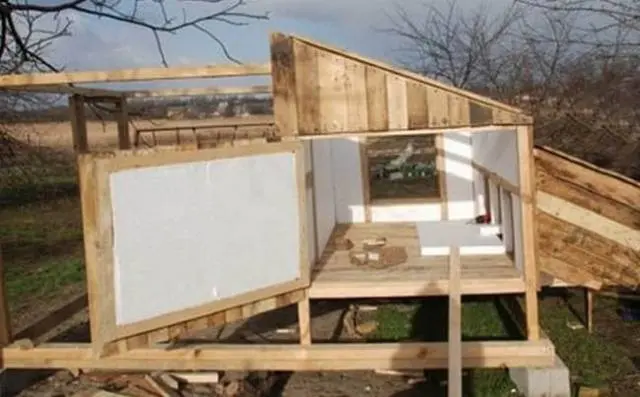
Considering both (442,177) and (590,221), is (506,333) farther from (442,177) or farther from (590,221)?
(442,177)

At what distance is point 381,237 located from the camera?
9.15 m

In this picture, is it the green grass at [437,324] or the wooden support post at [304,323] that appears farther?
the green grass at [437,324]

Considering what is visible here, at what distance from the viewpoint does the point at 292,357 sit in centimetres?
596

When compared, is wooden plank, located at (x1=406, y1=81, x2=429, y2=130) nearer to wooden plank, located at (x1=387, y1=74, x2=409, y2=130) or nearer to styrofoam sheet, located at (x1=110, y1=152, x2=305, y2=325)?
wooden plank, located at (x1=387, y1=74, x2=409, y2=130)

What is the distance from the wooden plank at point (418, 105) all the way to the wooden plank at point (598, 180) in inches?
60.8

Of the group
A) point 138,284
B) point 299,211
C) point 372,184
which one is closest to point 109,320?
point 138,284

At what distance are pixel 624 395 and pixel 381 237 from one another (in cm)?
410

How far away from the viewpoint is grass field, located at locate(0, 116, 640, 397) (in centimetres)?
592

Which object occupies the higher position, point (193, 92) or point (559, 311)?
point (193, 92)

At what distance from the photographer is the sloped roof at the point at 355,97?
5.62 metres

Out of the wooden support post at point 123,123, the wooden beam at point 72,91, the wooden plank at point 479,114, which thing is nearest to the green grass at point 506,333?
the wooden plank at point 479,114

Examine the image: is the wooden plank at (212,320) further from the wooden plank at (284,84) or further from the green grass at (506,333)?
the green grass at (506,333)

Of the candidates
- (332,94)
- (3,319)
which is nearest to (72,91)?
(3,319)

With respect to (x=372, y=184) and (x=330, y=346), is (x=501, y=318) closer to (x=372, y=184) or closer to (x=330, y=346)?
(x=330, y=346)
